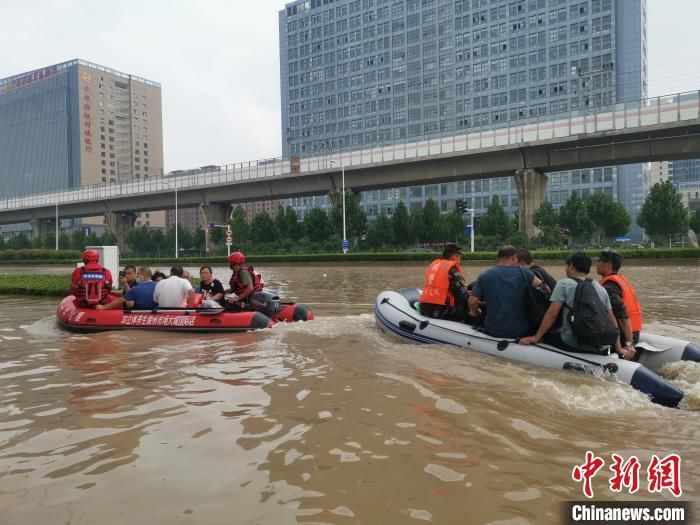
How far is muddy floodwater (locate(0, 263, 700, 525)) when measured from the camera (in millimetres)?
3225

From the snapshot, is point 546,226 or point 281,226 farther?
point 281,226

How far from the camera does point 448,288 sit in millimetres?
8227

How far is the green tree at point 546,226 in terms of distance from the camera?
44500 millimetres

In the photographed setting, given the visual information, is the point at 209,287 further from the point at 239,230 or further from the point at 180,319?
the point at 239,230

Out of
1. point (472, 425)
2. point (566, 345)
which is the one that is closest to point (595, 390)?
point (566, 345)

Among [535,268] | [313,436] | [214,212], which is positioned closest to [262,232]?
[214,212]

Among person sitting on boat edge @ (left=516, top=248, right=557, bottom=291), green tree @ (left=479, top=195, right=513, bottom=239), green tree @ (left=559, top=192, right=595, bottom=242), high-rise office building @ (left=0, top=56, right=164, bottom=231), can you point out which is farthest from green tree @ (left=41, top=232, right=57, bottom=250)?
person sitting on boat edge @ (left=516, top=248, right=557, bottom=291)

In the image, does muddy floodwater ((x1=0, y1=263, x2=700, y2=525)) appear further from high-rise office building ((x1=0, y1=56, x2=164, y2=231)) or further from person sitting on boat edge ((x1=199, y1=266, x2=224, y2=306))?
high-rise office building ((x1=0, y1=56, x2=164, y2=231))

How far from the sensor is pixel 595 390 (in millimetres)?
5555

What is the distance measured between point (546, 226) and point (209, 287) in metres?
39.7

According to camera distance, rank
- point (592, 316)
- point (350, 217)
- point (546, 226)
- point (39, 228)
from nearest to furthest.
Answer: point (592, 316) → point (546, 226) → point (350, 217) → point (39, 228)

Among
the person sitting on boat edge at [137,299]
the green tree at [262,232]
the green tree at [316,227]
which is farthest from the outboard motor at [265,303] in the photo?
the green tree at [262,232]

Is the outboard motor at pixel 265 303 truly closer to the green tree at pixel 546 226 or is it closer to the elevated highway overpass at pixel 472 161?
the elevated highway overpass at pixel 472 161

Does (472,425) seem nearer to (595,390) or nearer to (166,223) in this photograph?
(595,390)
